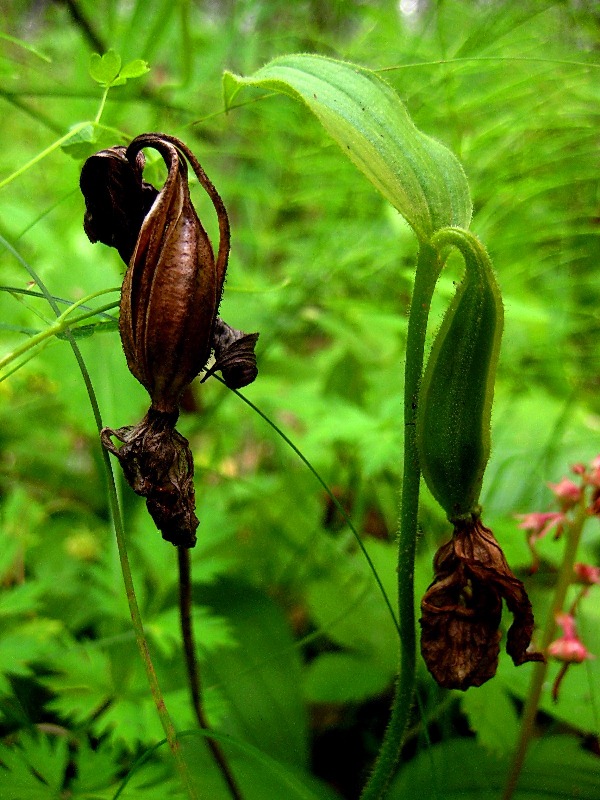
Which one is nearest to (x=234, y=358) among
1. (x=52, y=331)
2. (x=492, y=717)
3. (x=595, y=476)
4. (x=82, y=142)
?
(x=52, y=331)

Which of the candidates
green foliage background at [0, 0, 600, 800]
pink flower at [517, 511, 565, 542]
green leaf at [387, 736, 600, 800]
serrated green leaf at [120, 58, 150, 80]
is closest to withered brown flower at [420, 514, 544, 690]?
green foliage background at [0, 0, 600, 800]

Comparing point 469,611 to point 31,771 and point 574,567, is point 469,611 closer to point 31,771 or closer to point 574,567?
point 574,567

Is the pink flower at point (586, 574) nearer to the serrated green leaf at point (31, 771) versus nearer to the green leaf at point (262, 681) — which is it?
the green leaf at point (262, 681)

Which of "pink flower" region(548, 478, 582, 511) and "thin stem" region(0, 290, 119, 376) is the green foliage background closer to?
"thin stem" region(0, 290, 119, 376)

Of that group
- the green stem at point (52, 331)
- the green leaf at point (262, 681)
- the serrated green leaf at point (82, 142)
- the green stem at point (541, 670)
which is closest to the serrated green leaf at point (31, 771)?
the green leaf at point (262, 681)

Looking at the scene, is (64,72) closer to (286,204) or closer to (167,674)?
(286,204)

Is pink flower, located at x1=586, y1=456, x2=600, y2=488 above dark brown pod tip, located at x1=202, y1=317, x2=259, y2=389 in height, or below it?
below

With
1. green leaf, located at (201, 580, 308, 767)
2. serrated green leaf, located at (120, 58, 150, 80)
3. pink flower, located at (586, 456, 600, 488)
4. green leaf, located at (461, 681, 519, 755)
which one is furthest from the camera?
green leaf, located at (201, 580, 308, 767)
